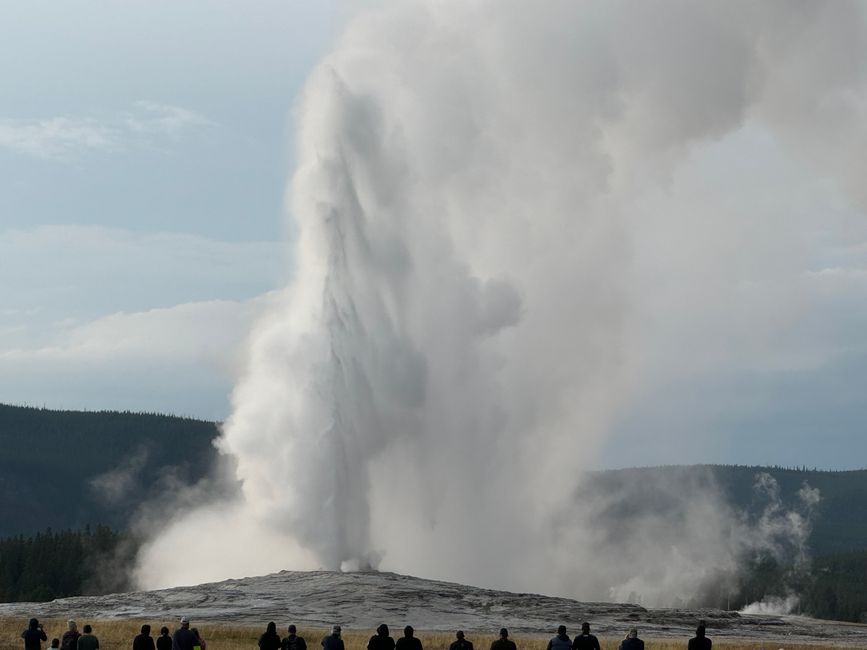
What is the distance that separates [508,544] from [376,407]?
2782 cm

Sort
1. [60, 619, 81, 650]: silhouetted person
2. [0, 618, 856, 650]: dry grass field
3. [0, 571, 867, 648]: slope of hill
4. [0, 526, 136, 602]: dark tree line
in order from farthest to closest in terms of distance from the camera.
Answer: [0, 526, 136, 602]: dark tree line, [0, 571, 867, 648]: slope of hill, [0, 618, 856, 650]: dry grass field, [60, 619, 81, 650]: silhouetted person

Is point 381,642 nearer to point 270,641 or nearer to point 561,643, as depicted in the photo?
point 270,641

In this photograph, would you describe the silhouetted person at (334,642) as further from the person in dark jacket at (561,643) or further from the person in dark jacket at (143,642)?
the person in dark jacket at (561,643)

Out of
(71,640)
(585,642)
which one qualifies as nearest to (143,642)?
(71,640)

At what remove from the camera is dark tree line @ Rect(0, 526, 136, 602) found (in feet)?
359

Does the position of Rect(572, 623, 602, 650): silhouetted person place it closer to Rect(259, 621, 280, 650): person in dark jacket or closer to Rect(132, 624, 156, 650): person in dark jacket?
Rect(259, 621, 280, 650): person in dark jacket

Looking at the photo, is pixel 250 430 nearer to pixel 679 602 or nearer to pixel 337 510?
pixel 337 510

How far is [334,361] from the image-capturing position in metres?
74.9

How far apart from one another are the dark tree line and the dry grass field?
60.6 metres

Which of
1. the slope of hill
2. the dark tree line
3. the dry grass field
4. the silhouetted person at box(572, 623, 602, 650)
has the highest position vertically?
the dark tree line

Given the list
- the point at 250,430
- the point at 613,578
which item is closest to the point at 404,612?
the point at 250,430

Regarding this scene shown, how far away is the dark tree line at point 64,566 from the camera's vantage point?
109500mm

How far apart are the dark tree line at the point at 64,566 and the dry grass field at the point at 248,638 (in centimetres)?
6064

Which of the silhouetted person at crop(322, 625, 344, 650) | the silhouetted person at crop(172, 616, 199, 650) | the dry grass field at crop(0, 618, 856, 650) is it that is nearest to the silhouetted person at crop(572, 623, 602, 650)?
the silhouetted person at crop(322, 625, 344, 650)
